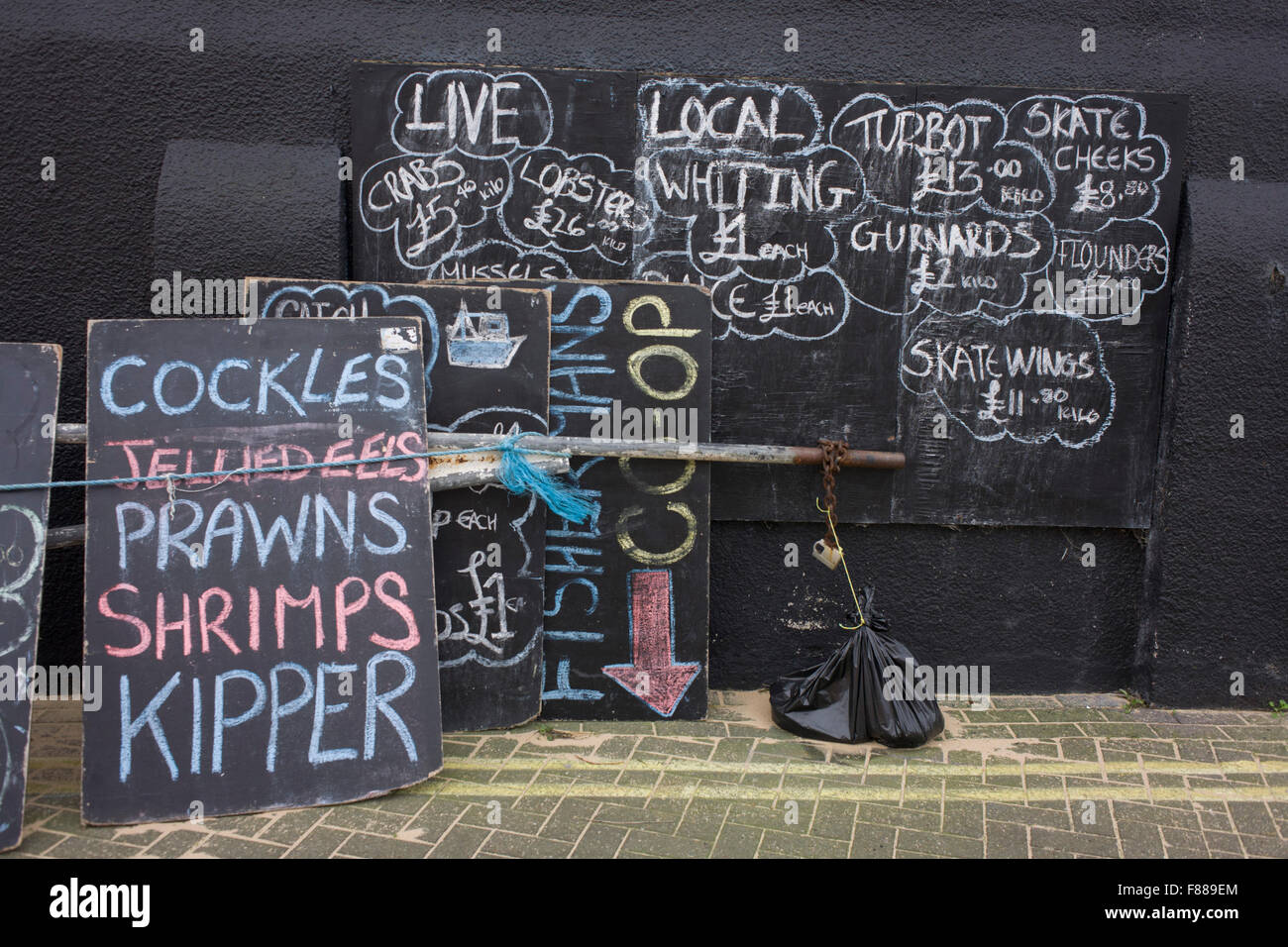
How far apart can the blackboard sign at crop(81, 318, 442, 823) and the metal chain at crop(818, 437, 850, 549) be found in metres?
2.02

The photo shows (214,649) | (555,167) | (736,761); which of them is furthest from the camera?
(555,167)

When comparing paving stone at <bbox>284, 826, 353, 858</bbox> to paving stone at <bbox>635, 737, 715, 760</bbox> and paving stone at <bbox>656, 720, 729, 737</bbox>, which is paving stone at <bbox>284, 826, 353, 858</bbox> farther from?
paving stone at <bbox>656, 720, 729, 737</bbox>

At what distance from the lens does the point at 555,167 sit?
5.05 metres

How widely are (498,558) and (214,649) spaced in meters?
1.30

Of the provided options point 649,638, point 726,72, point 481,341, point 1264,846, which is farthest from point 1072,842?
point 726,72

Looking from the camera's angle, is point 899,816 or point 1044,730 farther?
point 1044,730

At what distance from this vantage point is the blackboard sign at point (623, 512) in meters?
4.82

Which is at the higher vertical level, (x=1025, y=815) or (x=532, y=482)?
(x=532, y=482)

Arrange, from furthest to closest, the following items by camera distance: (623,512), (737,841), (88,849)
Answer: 1. (623,512)
2. (737,841)
3. (88,849)

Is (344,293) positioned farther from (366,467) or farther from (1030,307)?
(1030,307)

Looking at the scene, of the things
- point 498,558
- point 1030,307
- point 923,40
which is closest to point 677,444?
point 498,558

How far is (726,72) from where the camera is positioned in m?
5.10

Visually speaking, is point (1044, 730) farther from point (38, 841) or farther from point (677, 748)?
point (38, 841)

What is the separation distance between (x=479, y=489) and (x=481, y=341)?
710 millimetres
